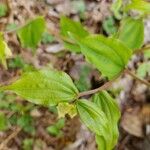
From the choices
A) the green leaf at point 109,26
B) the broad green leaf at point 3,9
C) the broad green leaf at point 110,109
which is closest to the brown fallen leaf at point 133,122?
the green leaf at point 109,26

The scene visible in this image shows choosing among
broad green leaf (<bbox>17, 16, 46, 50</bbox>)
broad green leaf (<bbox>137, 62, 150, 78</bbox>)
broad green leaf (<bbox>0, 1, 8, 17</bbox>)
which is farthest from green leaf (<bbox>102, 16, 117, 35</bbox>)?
broad green leaf (<bbox>17, 16, 46, 50</bbox>)

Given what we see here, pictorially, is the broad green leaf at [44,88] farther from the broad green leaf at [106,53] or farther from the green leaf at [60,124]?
the green leaf at [60,124]

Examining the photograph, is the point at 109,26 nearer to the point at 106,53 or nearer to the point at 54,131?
the point at 54,131

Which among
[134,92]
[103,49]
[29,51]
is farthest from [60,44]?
[103,49]

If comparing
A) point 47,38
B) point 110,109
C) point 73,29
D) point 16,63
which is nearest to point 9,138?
point 16,63

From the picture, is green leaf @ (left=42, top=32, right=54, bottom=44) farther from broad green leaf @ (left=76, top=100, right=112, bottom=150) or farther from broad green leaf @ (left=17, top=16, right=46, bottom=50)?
broad green leaf @ (left=76, top=100, right=112, bottom=150)
